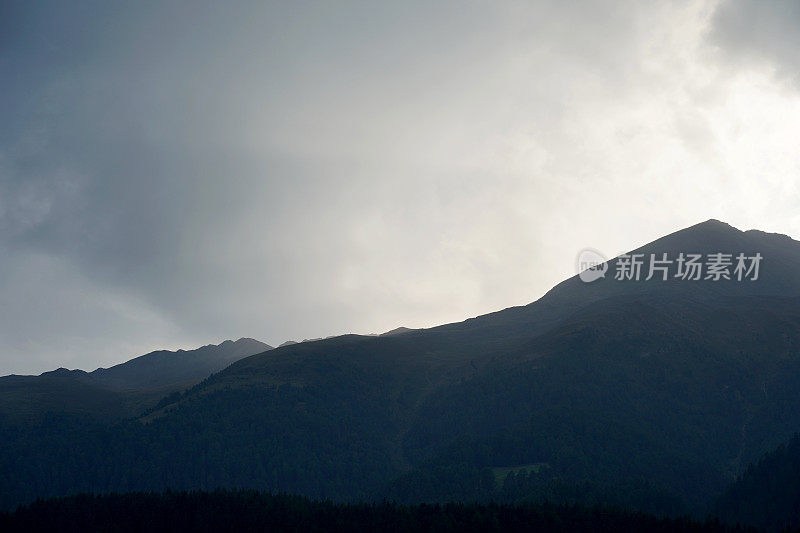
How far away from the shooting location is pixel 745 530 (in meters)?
182

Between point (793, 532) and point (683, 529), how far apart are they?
1139 inches

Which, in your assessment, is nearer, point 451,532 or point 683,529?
point 683,529

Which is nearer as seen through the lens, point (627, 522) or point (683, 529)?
point (683, 529)

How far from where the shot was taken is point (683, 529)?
183 metres

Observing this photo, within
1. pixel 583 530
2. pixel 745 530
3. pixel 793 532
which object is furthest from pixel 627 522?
pixel 793 532

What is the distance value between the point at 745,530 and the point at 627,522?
33242 millimetres

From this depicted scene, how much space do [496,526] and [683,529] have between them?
2193 inches

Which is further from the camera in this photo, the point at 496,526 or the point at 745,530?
the point at 496,526

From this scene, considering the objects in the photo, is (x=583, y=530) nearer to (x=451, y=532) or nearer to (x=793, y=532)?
(x=451, y=532)

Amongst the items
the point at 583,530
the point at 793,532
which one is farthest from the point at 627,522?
the point at 793,532

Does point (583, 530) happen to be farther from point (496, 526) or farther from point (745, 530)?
point (745, 530)

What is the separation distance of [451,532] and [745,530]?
87353 mm

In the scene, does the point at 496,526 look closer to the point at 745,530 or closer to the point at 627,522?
the point at 627,522

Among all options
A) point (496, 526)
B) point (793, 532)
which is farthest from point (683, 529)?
point (496, 526)
